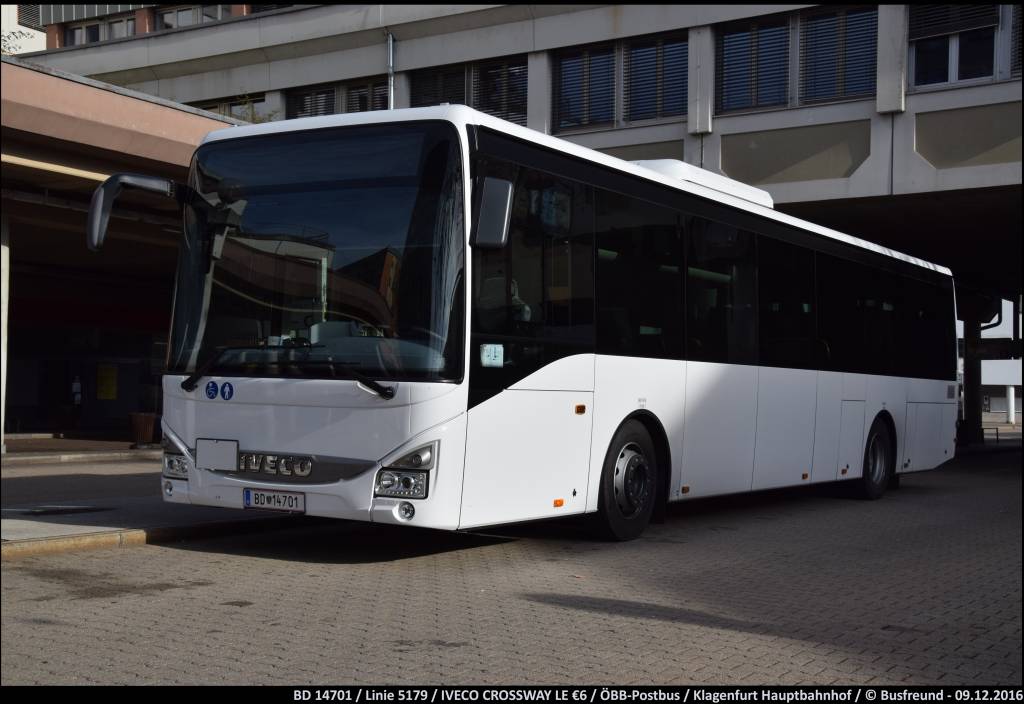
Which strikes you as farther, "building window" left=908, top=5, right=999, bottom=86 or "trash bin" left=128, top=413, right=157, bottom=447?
"trash bin" left=128, top=413, right=157, bottom=447

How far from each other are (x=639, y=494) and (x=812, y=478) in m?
4.21

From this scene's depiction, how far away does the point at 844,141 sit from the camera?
953 inches

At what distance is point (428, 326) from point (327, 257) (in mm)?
925

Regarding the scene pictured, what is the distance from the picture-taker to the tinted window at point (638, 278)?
10.3 m

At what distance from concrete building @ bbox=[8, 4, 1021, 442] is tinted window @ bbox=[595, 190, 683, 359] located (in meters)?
13.3

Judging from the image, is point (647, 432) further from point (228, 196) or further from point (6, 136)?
point (6, 136)

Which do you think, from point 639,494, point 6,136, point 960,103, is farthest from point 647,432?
point 960,103

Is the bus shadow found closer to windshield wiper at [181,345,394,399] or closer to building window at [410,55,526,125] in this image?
windshield wiper at [181,345,394,399]

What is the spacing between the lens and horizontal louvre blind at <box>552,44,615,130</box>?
27.6 m

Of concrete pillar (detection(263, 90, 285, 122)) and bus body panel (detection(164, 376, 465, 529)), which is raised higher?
concrete pillar (detection(263, 90, 285, 122))

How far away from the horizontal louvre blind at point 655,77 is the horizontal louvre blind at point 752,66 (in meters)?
0.87

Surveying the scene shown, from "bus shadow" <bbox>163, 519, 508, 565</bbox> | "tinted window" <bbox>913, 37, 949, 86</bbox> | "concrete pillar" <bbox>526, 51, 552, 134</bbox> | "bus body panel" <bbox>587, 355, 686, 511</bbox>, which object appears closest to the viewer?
"bus shadow" <bbox>163, 519, 508, 565</bbox>

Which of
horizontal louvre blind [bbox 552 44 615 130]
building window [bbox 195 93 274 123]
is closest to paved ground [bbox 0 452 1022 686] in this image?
horizontal louvre blind [bbox 552 44 615 130]

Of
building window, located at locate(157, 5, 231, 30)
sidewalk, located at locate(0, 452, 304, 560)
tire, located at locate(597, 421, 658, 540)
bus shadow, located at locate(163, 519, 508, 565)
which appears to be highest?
building window, located at locate(157, 5, 231, 30)
